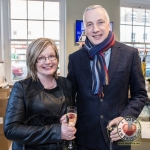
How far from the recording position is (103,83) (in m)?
1.17

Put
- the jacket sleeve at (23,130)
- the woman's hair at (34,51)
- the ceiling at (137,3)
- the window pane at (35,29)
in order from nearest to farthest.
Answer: the jacket sleeve at (23,130)
the woman's hair at (34,51)
the window pane at (35,29)
the ceiling at (137,3)

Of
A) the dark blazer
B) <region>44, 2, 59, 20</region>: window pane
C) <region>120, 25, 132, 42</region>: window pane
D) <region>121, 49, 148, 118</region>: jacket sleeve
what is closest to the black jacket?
the dark blazer

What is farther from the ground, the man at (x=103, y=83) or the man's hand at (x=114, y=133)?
the man at (x=103, y=83)

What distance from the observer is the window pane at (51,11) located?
12.4 feet

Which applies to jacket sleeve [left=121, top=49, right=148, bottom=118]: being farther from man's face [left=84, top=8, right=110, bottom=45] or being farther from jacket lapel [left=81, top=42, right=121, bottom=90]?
man's face [left=84, top=8, right=110, bottom=45]

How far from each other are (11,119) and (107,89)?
1.91ft

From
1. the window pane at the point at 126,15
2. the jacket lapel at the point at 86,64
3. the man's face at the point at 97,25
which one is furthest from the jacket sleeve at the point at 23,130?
the window pane at the point at 126,15

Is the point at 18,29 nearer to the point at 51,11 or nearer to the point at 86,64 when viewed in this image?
the point at 51,11

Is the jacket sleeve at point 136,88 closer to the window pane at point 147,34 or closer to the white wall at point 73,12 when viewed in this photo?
the white wall at point 73,12

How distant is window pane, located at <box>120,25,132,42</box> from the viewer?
4.12 m

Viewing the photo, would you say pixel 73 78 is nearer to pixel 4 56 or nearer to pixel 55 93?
pixel 55 93

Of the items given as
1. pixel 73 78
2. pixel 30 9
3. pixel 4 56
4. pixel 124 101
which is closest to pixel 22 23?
pixel 30 9

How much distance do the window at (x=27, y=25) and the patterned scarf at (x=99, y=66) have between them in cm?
265

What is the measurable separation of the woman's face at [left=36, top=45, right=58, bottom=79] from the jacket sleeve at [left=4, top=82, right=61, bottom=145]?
245mm
